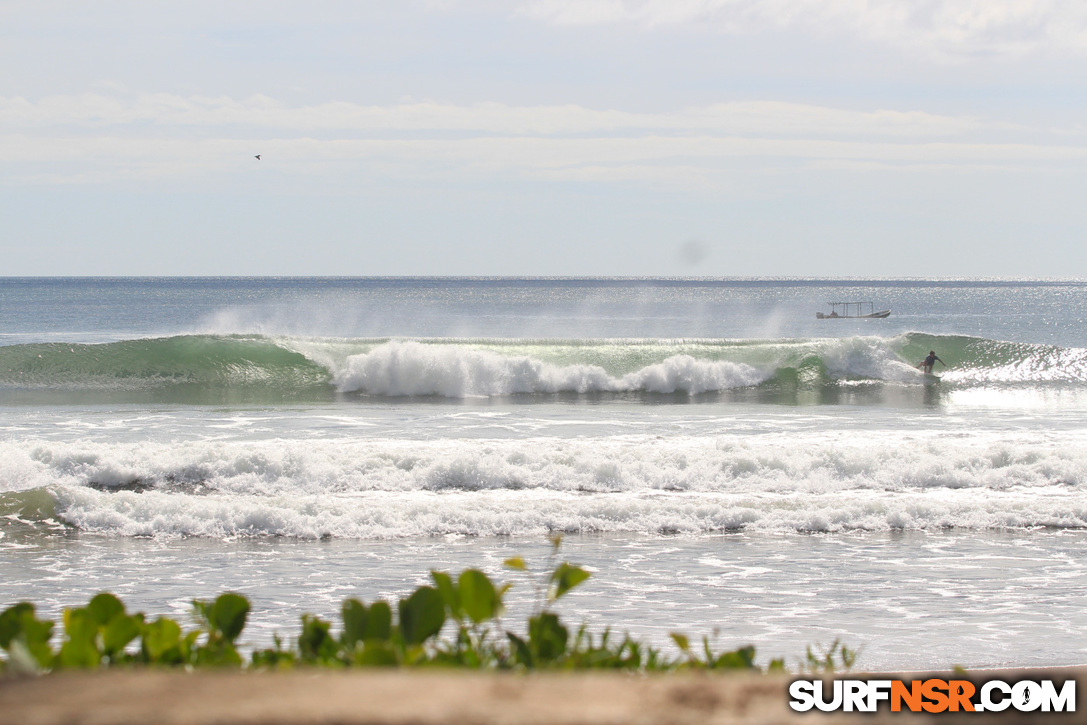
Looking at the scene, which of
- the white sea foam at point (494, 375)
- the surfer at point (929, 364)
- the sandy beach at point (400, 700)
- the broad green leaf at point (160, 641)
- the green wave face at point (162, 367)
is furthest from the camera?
the surfer at point (929, 364)

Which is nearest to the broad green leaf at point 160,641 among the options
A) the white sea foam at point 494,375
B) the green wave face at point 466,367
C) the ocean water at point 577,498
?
the ocean water at point 577,498

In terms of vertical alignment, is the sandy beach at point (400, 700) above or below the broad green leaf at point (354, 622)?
above

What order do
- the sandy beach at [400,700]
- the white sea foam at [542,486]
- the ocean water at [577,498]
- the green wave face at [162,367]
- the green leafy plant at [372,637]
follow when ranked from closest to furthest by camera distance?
1. the sandy beach at [400,700]
2. the green leafy plant at [372,637]
3. the ocean water at [577,498]
4. the white sea foam at [542,486]
5. the green wave face at [162,367]

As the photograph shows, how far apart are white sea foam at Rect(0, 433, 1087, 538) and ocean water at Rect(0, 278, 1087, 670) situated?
0.03 m

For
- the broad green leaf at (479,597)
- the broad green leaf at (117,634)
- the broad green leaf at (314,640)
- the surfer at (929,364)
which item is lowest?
the broad green leaf at (314,640)

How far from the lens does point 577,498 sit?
36.5ft

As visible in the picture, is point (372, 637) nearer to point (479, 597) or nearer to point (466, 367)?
point (479, 597)

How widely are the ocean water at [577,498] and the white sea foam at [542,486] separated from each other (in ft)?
0.11

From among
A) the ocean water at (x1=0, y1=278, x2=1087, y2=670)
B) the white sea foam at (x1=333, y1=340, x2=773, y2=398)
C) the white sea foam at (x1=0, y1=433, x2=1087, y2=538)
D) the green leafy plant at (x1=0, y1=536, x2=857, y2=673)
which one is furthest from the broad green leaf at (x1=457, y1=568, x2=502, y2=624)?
the white sea foam at (x1=333, y1=340, x2=773, y2=398)

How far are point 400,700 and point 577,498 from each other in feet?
31.6

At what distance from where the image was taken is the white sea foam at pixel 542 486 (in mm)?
10273

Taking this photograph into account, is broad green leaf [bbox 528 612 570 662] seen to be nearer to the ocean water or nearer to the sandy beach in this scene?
the ocean water

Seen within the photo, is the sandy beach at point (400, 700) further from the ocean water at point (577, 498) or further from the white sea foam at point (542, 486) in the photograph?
the white sea foam at point (542, 486)

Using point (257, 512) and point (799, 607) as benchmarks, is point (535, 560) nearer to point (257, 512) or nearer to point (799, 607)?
point (799, 607)
